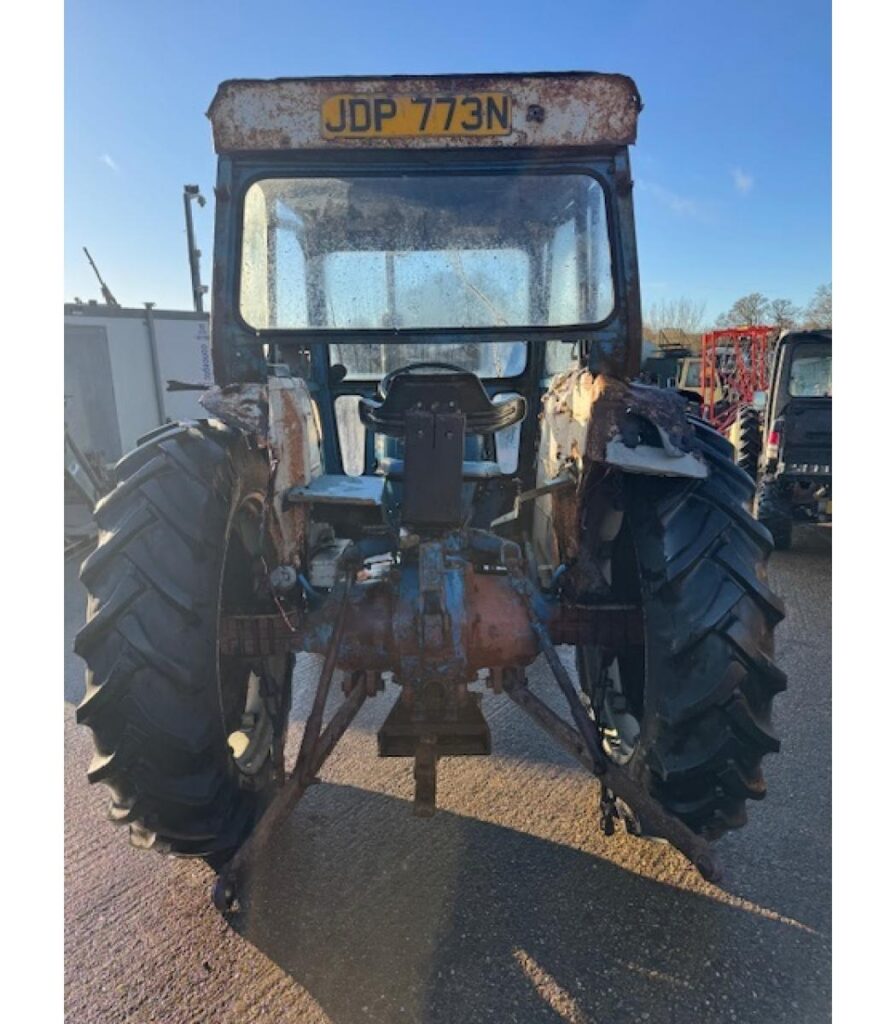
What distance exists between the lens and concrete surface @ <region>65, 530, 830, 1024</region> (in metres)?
2.07

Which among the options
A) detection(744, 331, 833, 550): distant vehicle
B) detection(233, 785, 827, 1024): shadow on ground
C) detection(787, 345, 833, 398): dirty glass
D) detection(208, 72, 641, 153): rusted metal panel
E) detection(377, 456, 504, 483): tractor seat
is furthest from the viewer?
detection(787, 345, 833, 398): dirty glass

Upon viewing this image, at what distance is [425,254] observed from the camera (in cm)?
275

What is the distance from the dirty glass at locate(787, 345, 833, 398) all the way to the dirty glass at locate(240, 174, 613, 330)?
19.9 feet

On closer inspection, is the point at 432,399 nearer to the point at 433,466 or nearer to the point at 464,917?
the point at 433,466

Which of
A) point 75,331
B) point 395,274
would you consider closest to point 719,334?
point 75,331

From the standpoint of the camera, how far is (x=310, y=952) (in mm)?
2242

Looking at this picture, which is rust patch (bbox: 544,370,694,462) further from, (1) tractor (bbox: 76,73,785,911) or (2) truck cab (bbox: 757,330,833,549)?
(2) truck cab (bbox: 757,330,833,549)

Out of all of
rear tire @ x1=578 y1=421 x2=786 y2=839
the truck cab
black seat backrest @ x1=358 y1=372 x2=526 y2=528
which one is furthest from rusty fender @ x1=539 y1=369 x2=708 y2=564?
the truck cab

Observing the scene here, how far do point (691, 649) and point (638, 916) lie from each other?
97cm

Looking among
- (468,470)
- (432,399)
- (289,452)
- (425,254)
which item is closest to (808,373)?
(425,254)

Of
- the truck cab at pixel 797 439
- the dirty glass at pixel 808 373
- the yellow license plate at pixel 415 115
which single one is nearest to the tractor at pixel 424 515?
the yellow license plate at pixel 415 115

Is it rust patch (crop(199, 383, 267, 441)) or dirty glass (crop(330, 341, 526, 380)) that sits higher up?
dirty glass (crop(330, 341, 526, 380))

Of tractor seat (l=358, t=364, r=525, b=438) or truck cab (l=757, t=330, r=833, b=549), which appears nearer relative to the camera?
tractor seat (l=358, t=364, r=525, b=438)

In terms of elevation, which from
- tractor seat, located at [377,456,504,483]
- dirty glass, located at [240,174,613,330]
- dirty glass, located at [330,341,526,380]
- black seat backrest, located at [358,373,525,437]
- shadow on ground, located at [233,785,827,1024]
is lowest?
shadow on ground, located at [233,785,827,1024]
